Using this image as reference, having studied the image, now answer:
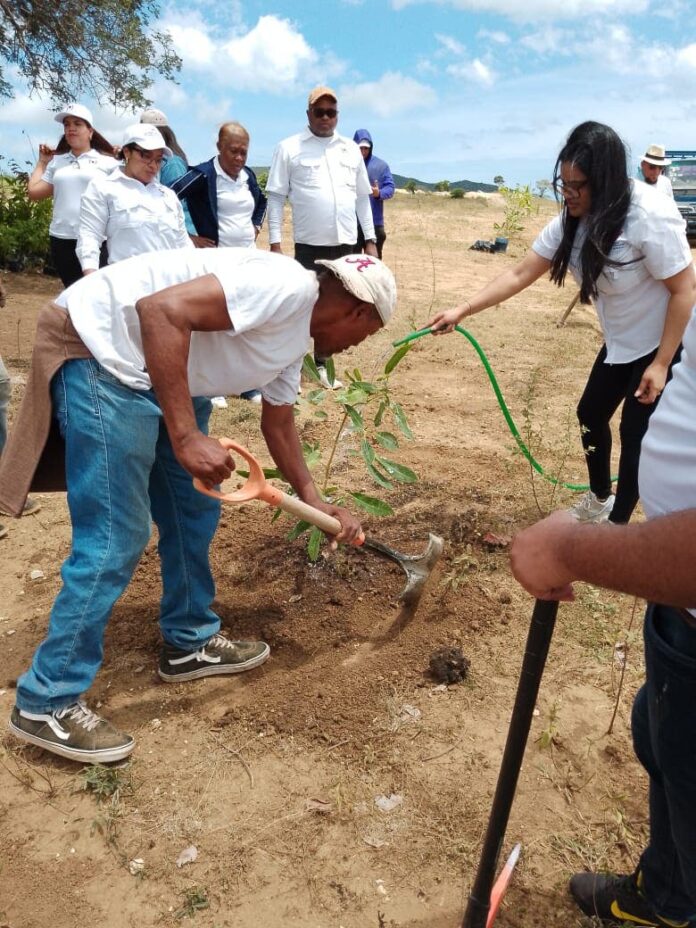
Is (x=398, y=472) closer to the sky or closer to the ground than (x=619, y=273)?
closer to the ground

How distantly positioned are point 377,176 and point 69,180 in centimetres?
374

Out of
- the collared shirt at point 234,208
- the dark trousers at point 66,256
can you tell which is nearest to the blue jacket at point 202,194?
the collared shirt at point 234,208

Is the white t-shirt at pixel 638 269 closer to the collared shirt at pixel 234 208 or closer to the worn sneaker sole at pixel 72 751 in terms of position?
the worn sneaker sole at pixel 72 751

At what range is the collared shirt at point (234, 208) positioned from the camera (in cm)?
499

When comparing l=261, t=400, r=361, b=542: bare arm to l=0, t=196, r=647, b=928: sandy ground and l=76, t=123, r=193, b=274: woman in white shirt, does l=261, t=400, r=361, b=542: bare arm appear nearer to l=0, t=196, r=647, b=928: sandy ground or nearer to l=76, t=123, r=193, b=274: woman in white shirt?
l=0, t=196, r=647, b=928: sandy ground

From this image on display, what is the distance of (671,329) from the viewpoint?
2855 millimetres

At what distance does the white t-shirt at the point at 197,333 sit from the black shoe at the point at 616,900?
154 cm

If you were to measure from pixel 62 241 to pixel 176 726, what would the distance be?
3.94 meters

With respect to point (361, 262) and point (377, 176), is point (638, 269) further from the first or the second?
point (377, 176)

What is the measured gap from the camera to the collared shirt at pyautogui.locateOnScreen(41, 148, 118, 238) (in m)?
4.93

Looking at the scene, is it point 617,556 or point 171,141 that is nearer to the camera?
point 617,556

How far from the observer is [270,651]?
109 inches

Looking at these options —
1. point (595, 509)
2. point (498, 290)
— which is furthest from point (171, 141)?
point (595, 509)

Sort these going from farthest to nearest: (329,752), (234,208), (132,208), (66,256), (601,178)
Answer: (66,256) → (234,208) → (132,208) → (601,178) → (329,752)
